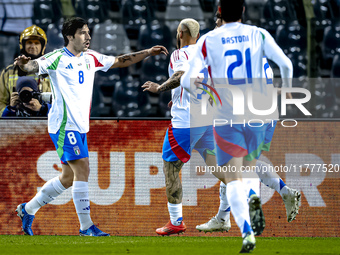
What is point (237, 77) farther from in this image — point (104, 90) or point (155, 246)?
point (104, 90)

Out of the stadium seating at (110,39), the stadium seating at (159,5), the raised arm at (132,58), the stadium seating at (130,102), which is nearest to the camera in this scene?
the raised arm at (132,58)

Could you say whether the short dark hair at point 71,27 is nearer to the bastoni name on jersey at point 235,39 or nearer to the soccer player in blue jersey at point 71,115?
the soccer player in blue jersey at point 71,115

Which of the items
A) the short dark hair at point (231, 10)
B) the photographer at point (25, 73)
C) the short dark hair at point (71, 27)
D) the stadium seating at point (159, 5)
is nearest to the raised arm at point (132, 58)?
the short dark hair at point (71, 27)

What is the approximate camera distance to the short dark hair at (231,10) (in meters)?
3.81

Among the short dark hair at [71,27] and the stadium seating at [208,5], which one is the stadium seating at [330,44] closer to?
the stadium seating at [208,5]

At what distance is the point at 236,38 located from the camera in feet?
12.2

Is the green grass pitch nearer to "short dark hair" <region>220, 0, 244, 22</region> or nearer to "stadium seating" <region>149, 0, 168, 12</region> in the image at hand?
"short dark hair" <region>220, 0, 244, 22</region>

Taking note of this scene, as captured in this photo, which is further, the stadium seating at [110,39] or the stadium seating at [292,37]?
the stadium seating at [110,39]

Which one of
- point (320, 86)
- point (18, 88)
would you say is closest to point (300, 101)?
point (320, 86)

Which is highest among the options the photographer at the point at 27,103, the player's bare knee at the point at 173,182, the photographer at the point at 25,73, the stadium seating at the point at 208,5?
the stadium seating at the point at 208,5

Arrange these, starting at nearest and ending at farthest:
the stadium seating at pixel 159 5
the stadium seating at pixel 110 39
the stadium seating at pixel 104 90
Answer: the stadium seating at pixel 104 90 → the stadium seating at pixel 110 39 → the stadium seating at pixel 159 5

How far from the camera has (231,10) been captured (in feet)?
12.5

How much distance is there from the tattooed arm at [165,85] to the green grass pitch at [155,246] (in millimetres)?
1220

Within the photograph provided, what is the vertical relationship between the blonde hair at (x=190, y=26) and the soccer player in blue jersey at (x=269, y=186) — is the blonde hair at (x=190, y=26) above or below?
above
